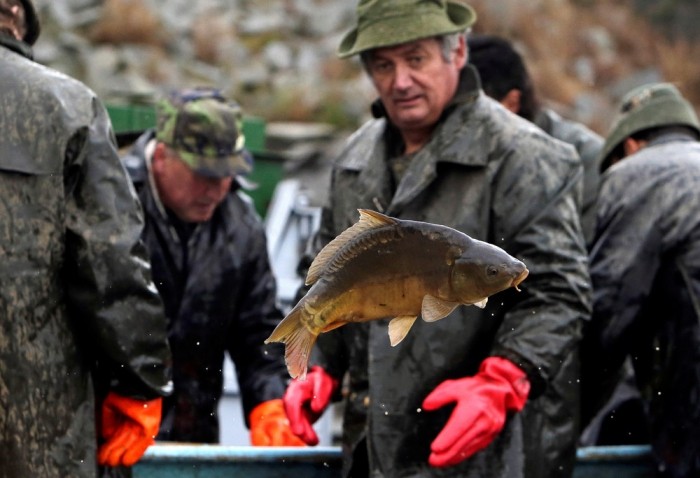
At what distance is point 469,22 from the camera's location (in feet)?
14.5

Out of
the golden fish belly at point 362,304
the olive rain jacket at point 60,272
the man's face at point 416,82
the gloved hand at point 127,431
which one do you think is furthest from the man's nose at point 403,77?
the golden fish belly at point 362,304

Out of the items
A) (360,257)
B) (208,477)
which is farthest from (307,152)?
(360,257)

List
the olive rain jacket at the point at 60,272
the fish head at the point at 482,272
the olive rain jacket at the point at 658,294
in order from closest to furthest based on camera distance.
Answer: the fish head at the point at 482,272
the olive rain jacket at the point at 60,272
the olive rain jacket at the point at 658,294

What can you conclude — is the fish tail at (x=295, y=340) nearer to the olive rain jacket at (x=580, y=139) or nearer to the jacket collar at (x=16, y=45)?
the jacket collar at (x=16, y=45)

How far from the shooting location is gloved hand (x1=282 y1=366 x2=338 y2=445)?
433 centimetres

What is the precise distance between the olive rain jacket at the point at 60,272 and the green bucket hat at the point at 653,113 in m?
2.42

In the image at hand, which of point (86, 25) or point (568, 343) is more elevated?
point (568, 343)

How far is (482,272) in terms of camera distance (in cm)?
274

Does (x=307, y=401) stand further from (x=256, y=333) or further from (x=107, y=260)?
(x=256, y=333)

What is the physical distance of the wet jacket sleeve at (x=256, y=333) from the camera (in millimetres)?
5594

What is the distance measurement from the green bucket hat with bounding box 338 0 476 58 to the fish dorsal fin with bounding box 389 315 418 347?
1.62 meters

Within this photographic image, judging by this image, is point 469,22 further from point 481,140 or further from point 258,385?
point 258,385

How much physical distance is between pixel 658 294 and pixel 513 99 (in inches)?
64.4

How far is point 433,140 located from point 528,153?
1.03 ft
